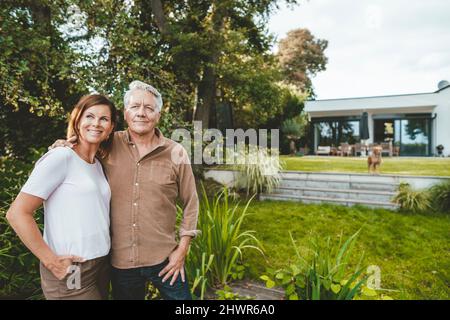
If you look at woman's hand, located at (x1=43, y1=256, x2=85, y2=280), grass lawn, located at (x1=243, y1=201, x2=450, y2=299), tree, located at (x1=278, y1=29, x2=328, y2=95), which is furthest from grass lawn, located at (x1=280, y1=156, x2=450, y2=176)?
tree, located at (x1=278, y1=29, x2=328, y2=95)

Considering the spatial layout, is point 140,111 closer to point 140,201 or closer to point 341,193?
point 140,201


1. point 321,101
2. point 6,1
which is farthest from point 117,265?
point 321,101

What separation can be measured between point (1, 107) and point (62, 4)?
73.0 inches

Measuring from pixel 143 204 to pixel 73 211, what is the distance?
0.35 m

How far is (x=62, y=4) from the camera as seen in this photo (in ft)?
13.9

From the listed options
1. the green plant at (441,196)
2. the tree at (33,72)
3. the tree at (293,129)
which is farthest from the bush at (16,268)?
the tree at (293,129)

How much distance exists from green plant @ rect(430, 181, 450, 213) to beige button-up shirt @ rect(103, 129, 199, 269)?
5908mm

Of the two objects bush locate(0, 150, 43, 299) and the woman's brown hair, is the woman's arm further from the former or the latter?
bush locate(0, 150, 43, 299)

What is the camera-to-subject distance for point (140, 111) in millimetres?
1581

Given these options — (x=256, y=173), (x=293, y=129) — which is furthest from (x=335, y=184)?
(x=293, y=129)

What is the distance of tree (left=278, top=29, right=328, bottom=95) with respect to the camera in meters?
28.1

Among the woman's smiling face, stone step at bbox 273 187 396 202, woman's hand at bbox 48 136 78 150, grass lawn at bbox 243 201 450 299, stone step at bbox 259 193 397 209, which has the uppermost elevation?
the woman's smiling face

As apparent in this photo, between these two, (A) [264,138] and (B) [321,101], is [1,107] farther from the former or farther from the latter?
(B) [321,101]

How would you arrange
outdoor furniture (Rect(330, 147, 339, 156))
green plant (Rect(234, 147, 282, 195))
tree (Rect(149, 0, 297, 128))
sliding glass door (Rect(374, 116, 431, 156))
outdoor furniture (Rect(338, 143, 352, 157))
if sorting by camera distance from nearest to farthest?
tree (Rect(149, 0, 297, 128)) < green plant (Rect(234, 147, 282, 195)) < outdoor furniture (Rect(338, 143, 352, 157)) < sliding glass door (Rect(374, 116, 431, 156)) < outdoor furniture (Rect(330, 147, 339, 156))
